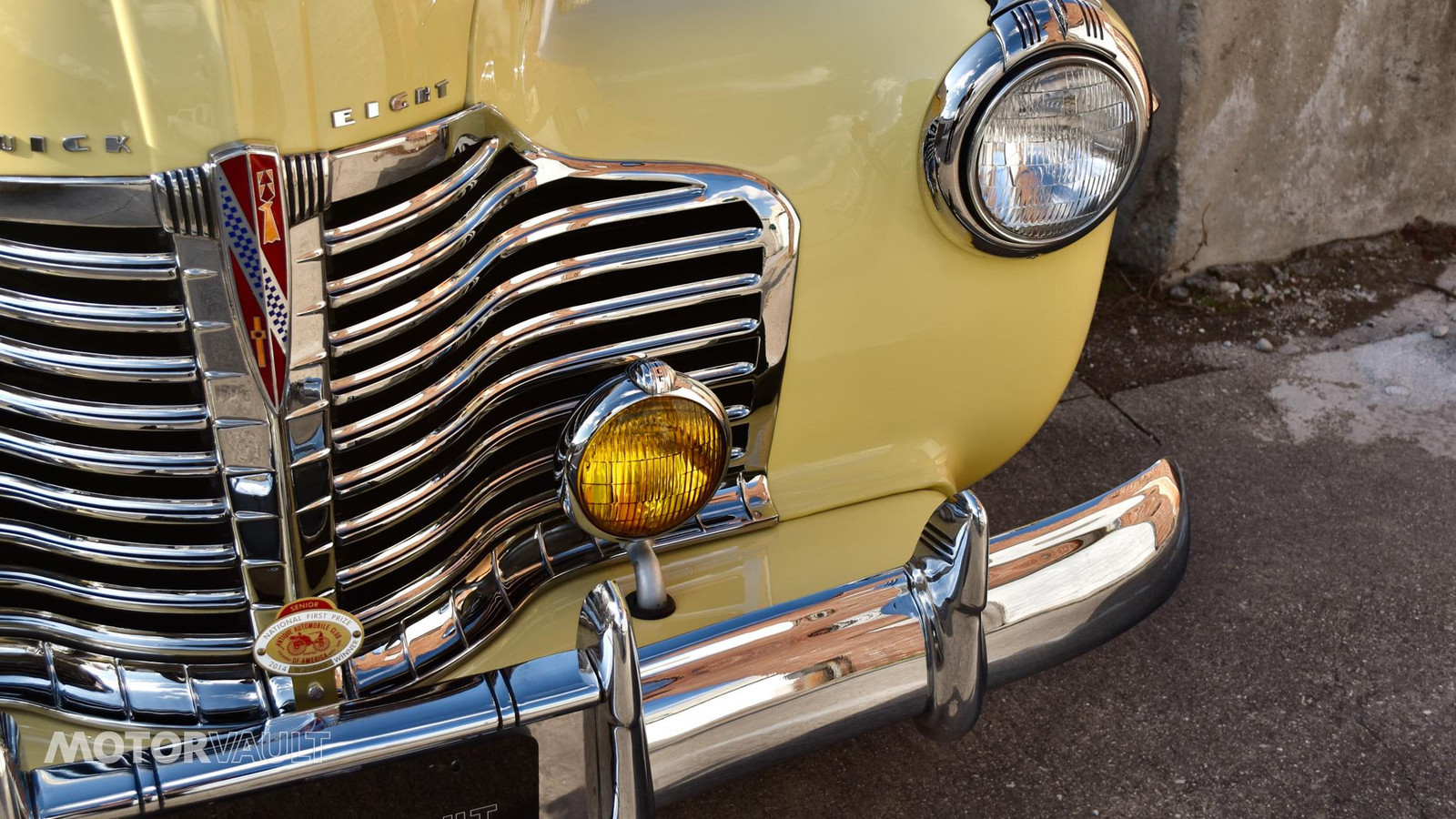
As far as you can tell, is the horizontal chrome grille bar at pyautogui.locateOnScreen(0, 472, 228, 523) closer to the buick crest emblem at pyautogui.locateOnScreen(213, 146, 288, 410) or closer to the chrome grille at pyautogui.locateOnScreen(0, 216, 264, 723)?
the chrome grille at pyautogui.locateOnScreen(0, 216, 264, 723)

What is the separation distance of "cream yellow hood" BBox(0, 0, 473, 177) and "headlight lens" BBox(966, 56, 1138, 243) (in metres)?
0.78

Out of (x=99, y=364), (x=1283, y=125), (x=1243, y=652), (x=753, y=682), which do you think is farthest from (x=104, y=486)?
(x=1283, y=125)

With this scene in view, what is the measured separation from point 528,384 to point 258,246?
15.6 inches

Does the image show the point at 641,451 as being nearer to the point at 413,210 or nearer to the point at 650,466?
the point at 650,466

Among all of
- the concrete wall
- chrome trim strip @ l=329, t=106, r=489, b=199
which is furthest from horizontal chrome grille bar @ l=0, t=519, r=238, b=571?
the concrete wall

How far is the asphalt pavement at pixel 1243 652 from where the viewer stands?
2002mm

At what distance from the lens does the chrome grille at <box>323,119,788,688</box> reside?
1281 millimetres

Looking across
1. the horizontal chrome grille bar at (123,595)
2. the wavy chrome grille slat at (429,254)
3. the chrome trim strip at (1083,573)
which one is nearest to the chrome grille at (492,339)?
the wavy chrome grille slat at (429,254)

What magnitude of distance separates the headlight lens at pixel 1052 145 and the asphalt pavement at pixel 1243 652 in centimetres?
93

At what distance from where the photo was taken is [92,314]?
3.81 feet

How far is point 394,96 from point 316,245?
0.17m

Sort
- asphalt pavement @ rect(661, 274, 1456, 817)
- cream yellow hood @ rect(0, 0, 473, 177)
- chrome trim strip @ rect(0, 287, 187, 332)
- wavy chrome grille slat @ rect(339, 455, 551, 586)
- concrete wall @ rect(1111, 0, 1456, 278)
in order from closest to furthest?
cream yellow hood @ rect(0, 0, 473, 177)
chrome trim strip @ rect(0, 287, 187, 332)
wavy chrome grille slat @ rect(339, 455, 551, 586)
asphalt pavement @ rect(661, 274, 1456, 817)
concrete wall @ rect(1111, 0, 1456, 278)

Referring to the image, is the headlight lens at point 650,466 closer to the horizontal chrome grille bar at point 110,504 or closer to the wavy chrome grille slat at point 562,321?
the wavy chrome grille slat at point 562,321

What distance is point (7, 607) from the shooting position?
1346 millimetres
